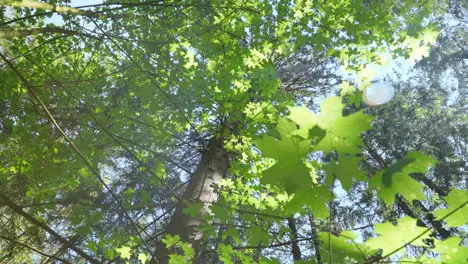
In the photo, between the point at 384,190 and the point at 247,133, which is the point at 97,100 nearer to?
the point at 247,133

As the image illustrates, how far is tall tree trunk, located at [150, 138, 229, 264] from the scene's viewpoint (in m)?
3.52

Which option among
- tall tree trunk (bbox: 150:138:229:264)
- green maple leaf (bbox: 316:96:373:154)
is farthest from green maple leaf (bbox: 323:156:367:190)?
tall tree trunk (bbox: 150:138:229:264)

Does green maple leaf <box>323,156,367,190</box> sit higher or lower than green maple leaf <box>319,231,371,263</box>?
higher

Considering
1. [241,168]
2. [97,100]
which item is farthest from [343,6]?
[97,100]

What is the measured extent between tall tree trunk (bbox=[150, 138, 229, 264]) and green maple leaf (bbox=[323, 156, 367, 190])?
2029 mm

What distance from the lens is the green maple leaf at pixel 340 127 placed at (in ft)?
2.75

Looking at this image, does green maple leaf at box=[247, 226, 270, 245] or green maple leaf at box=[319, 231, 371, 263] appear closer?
green maple leaf at box=[319, 231, 371, 263]

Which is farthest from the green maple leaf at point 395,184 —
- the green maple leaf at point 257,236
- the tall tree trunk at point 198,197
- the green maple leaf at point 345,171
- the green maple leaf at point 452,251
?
the tall tree trunk at point 198,197

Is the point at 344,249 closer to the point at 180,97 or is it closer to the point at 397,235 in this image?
the point at 397,235

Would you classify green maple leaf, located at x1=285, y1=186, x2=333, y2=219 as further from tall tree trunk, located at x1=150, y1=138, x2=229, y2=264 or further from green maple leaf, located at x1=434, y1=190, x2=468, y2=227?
tall tree trunk, located at x1=150, y1=138, x2=229, y2=264

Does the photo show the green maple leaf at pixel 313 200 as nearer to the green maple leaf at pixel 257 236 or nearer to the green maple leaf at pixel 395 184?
the green maple leaf at pixel 395 184

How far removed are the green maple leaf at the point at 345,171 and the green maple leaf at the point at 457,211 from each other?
32cm

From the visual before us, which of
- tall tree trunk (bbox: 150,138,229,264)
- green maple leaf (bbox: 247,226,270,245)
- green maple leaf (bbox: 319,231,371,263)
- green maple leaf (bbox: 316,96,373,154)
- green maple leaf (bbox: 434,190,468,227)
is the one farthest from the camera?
tall tree trunk (bbox: 150,138,229,264)

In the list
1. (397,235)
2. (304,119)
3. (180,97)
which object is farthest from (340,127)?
(180,97)
